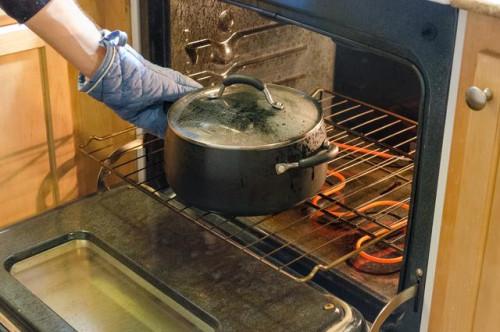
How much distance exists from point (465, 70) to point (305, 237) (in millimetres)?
579

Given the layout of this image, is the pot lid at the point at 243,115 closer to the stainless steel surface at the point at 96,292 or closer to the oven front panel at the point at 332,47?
the oven front panel at the point at 332,47

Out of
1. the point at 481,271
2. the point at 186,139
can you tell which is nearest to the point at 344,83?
the point at 186,139

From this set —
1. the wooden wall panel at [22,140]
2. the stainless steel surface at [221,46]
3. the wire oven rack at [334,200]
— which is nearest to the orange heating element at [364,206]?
the wire oven rack at [334,200]

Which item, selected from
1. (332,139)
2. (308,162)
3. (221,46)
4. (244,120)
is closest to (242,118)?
(244,120)

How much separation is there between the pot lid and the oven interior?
0.20 m

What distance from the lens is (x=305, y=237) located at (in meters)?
1.40

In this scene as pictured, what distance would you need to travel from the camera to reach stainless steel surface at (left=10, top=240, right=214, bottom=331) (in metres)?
1.13

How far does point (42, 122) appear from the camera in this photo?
4.84ft

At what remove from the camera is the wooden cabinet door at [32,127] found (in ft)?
4.58

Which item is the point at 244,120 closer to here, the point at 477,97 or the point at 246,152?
the point at 246,152

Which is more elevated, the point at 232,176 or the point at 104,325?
the point at 232,176

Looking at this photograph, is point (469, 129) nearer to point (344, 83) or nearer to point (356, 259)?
point (356, 259)

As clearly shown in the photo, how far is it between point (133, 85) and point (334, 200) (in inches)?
15.8

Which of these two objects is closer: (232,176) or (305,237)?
(232,176)
